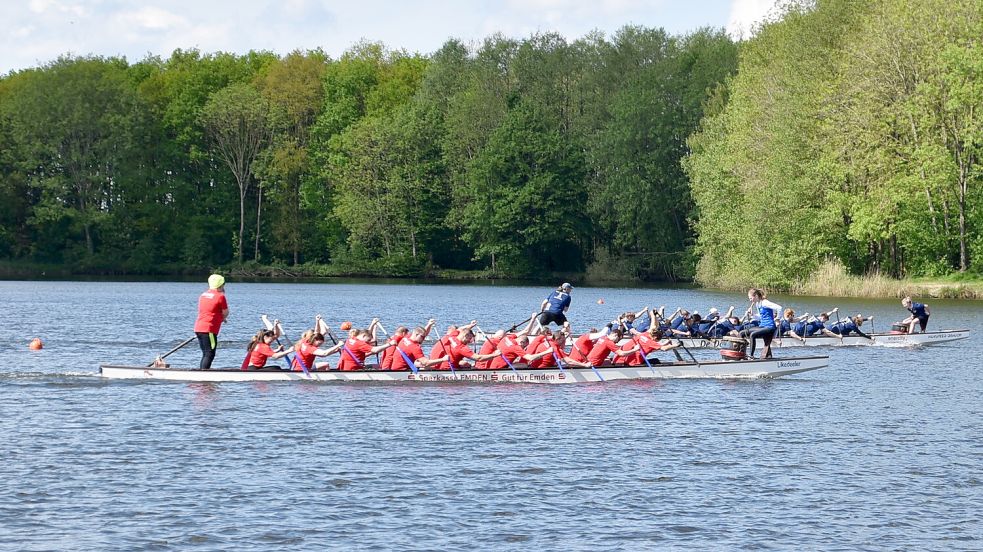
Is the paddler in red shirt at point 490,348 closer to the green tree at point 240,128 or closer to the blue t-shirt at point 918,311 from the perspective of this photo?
the blue t-shirt at point 918,311

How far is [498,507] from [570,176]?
7528 cm

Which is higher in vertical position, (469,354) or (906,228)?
(906,228)

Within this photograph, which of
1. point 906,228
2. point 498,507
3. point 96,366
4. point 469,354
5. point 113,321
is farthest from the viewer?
point 906,228

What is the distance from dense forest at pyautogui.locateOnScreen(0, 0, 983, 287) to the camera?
86812mm

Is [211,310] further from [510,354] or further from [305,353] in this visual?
[510,354]

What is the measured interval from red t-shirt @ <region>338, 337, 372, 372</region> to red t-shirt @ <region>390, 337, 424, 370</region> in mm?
635

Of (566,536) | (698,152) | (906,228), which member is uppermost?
(698,152)

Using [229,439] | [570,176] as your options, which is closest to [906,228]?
[570,176]

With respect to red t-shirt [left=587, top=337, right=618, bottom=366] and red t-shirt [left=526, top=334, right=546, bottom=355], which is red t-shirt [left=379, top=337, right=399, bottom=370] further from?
red t-shirt [left=587, top=337, right=618, bottom=366]

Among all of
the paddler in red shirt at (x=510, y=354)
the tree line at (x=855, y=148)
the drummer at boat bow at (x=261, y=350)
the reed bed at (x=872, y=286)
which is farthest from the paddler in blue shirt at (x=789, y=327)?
the reed bed at (x=872, y=286)

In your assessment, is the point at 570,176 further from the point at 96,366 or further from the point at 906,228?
the point at 96,366

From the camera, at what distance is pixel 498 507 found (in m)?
15.5

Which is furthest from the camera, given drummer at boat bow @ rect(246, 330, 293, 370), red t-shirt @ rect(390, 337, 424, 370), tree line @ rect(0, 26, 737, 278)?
tree line @ rect(0, 26, 737, 278)

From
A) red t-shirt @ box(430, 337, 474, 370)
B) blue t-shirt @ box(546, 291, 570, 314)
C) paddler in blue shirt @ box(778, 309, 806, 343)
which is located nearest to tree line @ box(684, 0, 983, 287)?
paddler in blue shirt @ box(778, 309, 806, 343)
